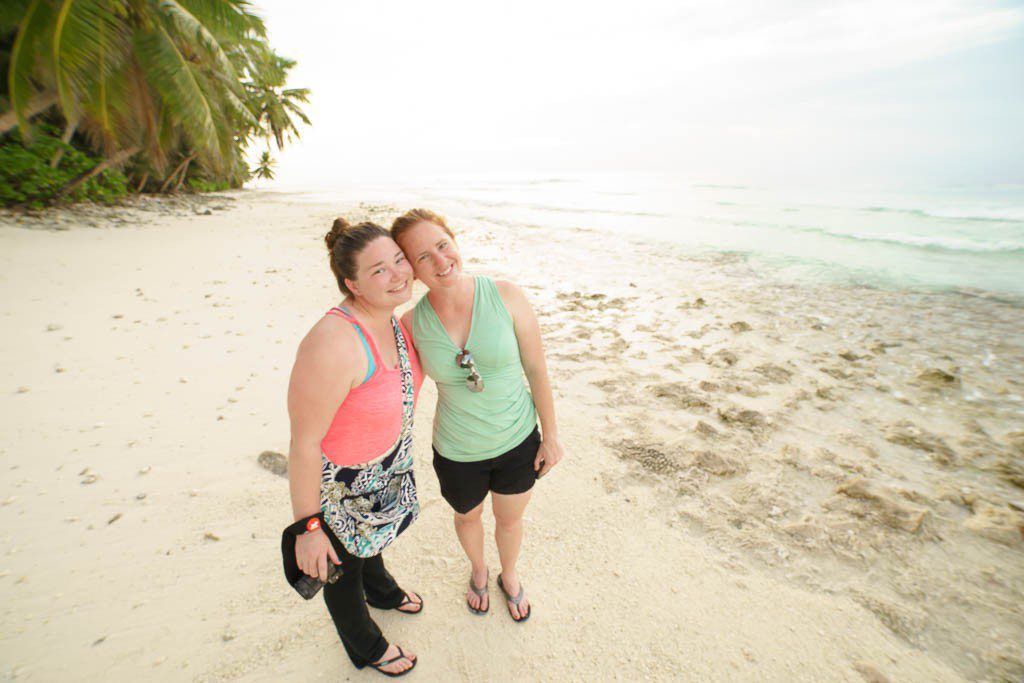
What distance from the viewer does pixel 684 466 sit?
3174 mm

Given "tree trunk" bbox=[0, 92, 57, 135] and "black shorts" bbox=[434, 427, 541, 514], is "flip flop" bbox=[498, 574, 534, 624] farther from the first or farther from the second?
"tree trunk" bbox=[0, 92, 57, 135]

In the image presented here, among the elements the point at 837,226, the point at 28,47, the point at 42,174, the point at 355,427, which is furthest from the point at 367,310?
the point at 837,226

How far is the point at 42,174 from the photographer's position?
1083 cm

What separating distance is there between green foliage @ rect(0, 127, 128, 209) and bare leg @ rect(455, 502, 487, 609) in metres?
14.1

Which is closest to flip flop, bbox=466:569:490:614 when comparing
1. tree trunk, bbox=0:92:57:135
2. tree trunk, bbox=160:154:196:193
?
tree trunk, bbox=0:92:57:135

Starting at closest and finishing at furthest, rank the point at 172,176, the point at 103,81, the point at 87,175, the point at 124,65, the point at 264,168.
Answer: the point at 103,81 < the point at 124,65 < the point at 87,175 < the point at 172,176 < the point at 264,168

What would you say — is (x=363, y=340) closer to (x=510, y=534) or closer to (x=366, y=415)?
(x=366, y=415)

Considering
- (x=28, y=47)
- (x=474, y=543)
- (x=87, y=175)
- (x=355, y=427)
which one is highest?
(x=28, y=47)

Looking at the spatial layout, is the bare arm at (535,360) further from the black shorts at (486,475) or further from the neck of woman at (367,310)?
the neck of woman at (367,310)

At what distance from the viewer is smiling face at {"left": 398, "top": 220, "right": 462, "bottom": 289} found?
1.62m

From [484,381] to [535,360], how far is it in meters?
0.25

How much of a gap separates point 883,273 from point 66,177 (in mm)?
20489

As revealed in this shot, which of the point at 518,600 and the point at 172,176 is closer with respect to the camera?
the point at 518,600

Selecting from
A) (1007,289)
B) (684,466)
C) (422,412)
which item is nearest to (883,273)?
(1007,289)
